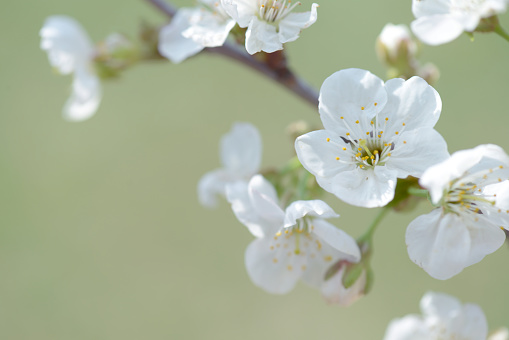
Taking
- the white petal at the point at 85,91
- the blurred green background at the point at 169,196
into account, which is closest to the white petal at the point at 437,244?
the white petal at the point at 85,91

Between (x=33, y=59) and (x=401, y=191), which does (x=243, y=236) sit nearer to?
(x=33, y=59)

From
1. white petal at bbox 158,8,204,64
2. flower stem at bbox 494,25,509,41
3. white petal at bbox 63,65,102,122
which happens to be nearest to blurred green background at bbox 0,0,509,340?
white petal at bbox 63,65,102,122

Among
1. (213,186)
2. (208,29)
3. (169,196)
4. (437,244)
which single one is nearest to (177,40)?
(208,29)

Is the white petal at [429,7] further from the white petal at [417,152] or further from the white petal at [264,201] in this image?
the white petal at [264,201]

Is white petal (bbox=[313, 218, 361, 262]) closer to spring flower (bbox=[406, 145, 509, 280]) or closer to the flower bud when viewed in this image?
spring flower (bbox=[406, 145, 509, 280])

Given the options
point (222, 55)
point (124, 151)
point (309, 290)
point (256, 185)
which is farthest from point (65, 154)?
point (256, 185)

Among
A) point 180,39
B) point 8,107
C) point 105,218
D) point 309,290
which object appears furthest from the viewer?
point 8,107
